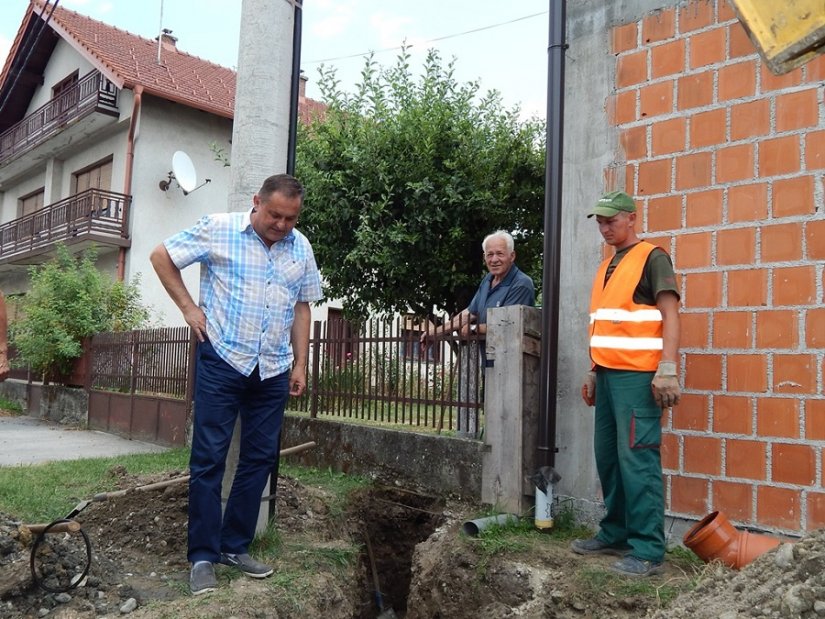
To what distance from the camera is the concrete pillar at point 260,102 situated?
4.05 metres

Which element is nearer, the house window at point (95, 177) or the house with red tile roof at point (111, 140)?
the house with red tile roof at point (111, 140)

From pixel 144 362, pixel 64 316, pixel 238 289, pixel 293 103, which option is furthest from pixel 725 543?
pixel 64 316

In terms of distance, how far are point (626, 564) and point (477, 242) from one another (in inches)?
225

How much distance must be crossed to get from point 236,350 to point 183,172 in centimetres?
1279

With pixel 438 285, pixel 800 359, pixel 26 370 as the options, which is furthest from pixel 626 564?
pixel 26 370

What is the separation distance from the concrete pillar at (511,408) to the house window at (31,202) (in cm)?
1956

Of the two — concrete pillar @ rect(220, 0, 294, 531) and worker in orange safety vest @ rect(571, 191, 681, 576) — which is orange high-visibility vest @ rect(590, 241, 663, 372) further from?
concrete pillar @ rect(220, 0, 294, 531)

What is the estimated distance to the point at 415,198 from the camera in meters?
8.27

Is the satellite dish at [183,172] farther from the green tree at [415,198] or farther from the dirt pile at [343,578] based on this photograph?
the dirt pile at [343,578]

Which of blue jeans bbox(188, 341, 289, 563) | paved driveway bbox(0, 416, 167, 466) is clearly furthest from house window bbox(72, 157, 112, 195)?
blue jeans bbox(188, 341, 289, 563)

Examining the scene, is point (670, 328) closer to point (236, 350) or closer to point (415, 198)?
point (236, 350)

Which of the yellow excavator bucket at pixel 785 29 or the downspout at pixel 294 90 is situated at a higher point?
the downspout at pixel 294 90

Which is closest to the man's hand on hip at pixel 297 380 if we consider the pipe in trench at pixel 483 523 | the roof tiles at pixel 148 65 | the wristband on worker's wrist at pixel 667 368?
the pipe in trench at pixel 483 523

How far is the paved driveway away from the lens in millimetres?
8023
